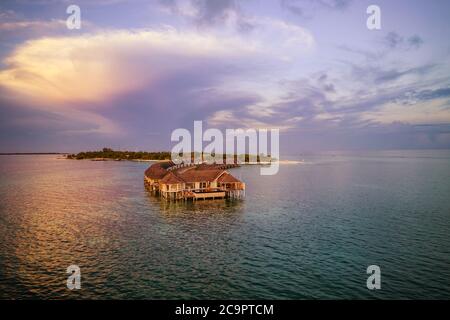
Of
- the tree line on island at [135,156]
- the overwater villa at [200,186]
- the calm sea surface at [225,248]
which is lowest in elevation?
the calm sea surface at [225,248]

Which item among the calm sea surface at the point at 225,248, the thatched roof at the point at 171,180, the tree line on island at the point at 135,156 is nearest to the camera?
the calm sea surface at the point at 225,248

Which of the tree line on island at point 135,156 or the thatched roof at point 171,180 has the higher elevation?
the tree line on island at point 135,156

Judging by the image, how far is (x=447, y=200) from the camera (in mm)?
40969

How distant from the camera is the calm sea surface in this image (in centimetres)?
1689

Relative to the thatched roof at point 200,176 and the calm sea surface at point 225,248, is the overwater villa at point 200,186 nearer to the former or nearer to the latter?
the thatched roof at point 200,176

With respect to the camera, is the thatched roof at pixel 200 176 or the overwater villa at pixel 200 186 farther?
the thatched roof at pixel 200 176

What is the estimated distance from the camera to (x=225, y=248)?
22953 millimetres

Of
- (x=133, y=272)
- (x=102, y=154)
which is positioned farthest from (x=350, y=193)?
(x=102, y=154)

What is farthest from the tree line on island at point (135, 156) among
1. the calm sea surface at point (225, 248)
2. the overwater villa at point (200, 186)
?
the calm sea surface at point (225, 248)

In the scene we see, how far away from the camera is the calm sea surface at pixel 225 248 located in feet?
55.4

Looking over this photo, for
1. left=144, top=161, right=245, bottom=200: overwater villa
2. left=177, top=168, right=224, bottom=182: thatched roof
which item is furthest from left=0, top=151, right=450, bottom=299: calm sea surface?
left=177, top=168, right=224, bottom=182: thatched roof

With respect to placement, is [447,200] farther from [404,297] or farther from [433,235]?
[404,297]

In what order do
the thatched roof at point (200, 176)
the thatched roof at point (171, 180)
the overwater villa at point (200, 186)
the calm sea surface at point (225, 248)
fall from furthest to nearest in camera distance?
the thatched roof at point (200, 176), the thatched roof at point (171, 180), the overwater villa at point (200, 186), the calm sea surface at point (225, 248)

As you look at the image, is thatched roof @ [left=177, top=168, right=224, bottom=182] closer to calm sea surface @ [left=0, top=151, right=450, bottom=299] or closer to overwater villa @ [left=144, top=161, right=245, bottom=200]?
overwater villa @ [left=144, top=161, right=245, bottom=200]
